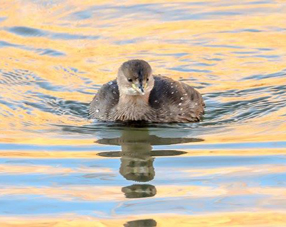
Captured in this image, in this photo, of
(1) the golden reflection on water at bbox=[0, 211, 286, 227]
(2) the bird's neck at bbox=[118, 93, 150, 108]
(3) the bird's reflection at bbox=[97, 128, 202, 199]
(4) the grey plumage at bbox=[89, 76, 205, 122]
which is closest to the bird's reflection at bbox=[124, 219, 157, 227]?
(1) the golden reflection on water at bbox=[0, 211, 286, 227]

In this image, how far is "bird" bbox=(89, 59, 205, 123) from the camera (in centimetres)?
1208

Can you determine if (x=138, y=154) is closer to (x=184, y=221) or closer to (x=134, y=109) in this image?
(x=134, y=109)

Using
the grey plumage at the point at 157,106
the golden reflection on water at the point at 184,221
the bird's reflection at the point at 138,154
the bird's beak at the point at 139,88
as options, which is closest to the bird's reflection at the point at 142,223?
the golden reflection on water at the point at 184,221

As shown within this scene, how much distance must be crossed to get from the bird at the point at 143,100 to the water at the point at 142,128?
26 cm

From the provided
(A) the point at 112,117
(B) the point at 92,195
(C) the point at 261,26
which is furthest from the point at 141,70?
(C) the point at 261,26

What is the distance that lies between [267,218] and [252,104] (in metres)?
5.47

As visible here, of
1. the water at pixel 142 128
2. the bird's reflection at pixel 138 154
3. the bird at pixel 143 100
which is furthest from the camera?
the bird at pixel 143 100

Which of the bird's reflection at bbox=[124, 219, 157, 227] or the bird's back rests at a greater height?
the bird's back

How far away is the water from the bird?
26 centimetres

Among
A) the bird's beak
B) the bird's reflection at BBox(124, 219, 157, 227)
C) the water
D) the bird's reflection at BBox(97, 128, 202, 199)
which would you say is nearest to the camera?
the bird's reflection at BBox(124, 219, 157, 227)

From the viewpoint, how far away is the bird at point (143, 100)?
12.1 m

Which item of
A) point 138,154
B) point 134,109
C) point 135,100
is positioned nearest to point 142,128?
point 134,109

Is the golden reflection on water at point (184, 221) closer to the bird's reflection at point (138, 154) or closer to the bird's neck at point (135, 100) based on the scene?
the bird's reflection at point (138, 154)

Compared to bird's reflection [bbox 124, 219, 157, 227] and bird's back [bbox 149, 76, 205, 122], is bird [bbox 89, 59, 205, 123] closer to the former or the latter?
bird's back [bbox 149, 76, 205, 122]
